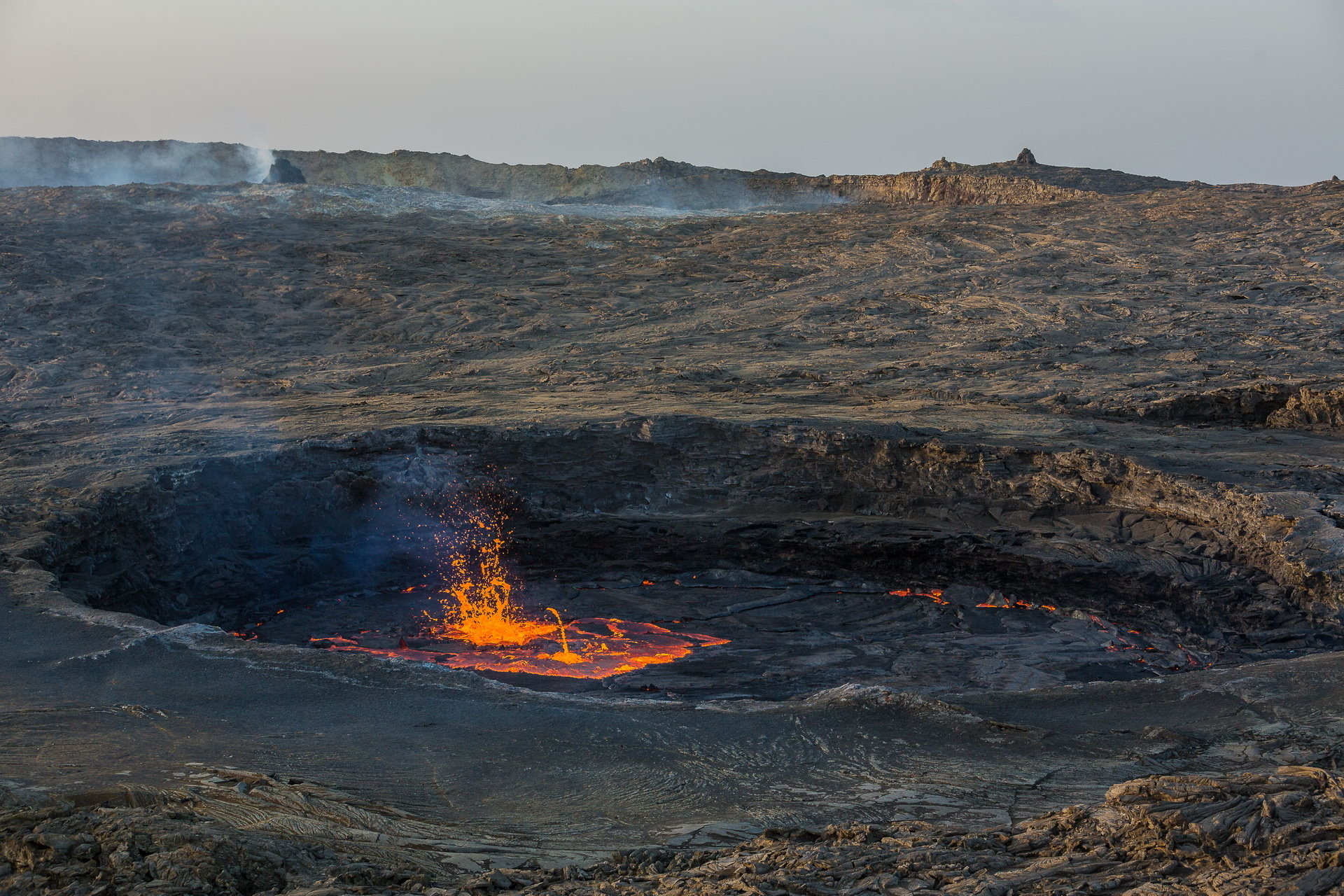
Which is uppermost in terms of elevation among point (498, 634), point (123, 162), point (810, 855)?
point (123, 162)

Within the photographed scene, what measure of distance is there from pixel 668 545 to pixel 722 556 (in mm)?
434

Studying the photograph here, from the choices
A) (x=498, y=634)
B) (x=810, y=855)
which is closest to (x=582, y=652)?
(x=498, y=634)

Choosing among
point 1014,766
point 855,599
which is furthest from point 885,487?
point 1014,766

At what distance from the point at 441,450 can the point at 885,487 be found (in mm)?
3438

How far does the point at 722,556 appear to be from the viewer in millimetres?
8203

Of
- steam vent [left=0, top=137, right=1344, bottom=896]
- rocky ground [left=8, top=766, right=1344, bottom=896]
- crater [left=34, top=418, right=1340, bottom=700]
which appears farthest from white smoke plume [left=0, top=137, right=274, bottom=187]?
rocky ground [left=8, top=766, right=1344, bottom=896]

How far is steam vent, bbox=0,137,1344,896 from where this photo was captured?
10.5 feet

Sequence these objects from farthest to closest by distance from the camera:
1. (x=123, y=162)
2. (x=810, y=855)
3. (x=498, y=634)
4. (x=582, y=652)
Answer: (x=123, y=162), (x=498, y=634), (x=582, y=652), (x=810, y=855)

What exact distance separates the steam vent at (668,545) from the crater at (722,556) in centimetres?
3

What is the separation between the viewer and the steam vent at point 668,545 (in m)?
3.21

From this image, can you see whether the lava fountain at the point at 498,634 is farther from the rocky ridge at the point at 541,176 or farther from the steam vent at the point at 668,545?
the rocky ridge at the point at 541,176

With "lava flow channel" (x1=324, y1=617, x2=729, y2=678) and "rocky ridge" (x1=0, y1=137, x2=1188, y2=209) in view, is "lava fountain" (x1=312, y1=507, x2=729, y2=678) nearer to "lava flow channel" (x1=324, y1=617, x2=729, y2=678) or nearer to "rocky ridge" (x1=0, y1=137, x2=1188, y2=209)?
"lava flow channel" (x1=324, y1=617, x2=729, y2=678)

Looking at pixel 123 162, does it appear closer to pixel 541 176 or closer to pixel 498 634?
pixel 541 176

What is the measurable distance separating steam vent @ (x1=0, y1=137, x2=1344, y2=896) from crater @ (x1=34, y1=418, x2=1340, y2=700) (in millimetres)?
33
